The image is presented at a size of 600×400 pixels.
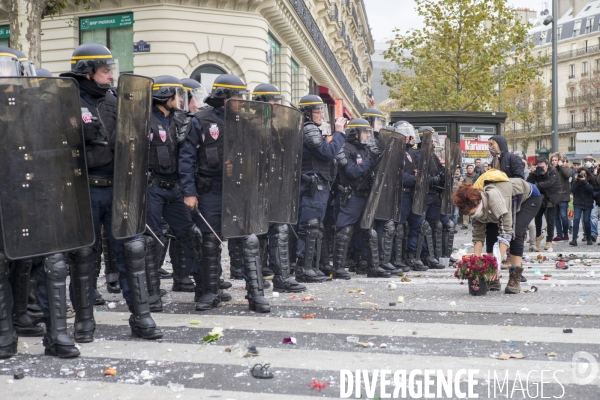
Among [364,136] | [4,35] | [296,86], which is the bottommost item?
[364,136]

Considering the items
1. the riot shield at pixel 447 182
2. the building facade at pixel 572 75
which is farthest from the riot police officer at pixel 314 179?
the building facade at pixel 572 75

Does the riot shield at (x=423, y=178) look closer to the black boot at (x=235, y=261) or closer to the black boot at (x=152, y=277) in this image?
the black boot at (x=235, y=261)

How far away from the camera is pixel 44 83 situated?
4859 millimetres

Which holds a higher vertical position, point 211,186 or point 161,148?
point 161,148

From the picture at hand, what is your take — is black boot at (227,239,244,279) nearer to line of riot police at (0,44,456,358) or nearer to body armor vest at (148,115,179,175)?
line of riot police at (0,44,456,358)

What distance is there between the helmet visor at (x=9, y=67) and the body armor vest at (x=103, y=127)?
0.49 m

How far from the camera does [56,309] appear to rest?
198 inches

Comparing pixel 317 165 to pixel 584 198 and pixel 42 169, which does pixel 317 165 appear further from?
pixel 584 198

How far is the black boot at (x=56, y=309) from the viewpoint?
4.90m

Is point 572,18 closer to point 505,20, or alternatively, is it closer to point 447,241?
point 505,20

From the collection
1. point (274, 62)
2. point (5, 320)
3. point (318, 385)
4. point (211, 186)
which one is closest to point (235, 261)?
point (211, 186)

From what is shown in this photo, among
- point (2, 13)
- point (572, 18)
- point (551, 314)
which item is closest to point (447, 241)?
point (551, 314)

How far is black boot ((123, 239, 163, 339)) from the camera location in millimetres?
5418

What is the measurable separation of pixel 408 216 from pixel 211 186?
180 inches
